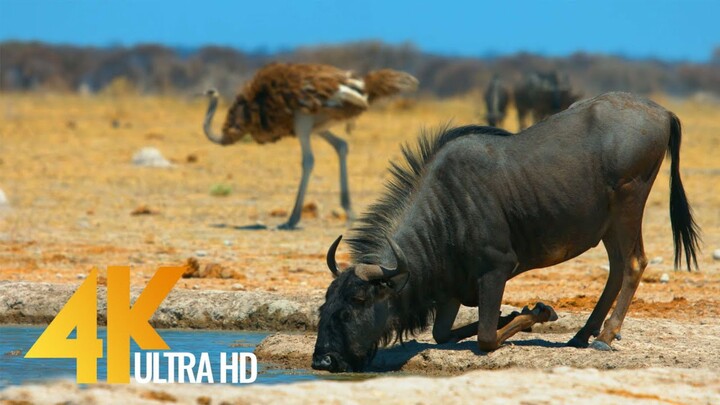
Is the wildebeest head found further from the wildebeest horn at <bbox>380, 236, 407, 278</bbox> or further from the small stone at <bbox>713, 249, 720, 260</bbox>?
the small stone at <bbox>713, 249, 720, 260</bbox>

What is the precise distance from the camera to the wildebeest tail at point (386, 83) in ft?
52.4

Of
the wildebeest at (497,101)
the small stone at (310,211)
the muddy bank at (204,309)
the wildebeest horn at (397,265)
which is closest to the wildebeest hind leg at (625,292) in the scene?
the wildebeest horn at (397,265)

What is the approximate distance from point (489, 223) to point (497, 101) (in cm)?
2279

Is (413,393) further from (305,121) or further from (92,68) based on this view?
(92,68)

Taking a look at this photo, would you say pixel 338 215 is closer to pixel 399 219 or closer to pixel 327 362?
pixel 399 219

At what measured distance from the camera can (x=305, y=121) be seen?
15422 mm

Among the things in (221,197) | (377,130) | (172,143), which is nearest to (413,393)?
(221,197)

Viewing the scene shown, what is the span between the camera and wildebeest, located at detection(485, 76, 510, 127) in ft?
96.8

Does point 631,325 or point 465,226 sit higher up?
point 465,226

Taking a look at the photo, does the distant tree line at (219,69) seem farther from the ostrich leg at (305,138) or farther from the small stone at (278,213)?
the ostrich leg at (305,138)

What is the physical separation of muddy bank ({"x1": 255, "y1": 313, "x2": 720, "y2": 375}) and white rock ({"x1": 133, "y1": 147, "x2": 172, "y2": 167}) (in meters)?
13.4

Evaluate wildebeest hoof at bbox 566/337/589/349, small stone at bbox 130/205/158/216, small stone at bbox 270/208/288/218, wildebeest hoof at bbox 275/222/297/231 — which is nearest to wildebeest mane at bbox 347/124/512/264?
wildebeest hoof at bbox 566/337/589/349

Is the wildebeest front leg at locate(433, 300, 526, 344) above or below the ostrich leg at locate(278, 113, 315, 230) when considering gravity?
below

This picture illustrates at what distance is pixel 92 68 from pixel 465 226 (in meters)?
80.9
